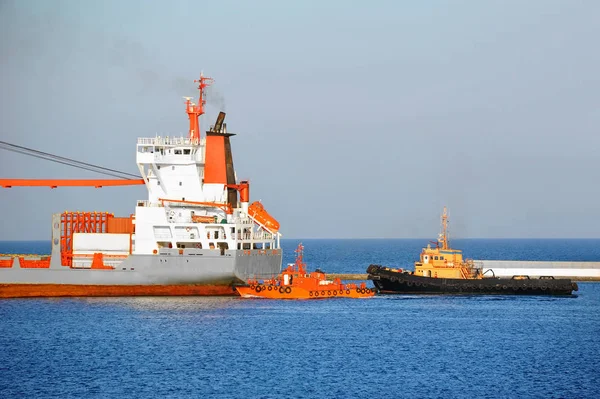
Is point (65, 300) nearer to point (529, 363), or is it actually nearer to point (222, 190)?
point (222, 190)

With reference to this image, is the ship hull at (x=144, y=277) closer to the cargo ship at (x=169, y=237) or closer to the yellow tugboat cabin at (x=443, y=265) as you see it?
the cargo ship at (x=169, y=237)

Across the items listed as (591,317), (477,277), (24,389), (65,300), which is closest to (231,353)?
(24,389)

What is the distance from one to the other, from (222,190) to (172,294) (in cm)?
747

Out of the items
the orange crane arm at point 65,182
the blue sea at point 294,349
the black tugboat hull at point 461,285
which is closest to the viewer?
the blue sea at point 294,349

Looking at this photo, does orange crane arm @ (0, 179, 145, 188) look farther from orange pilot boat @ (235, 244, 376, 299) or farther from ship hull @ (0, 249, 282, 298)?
orange pilot boat @ (235, 244, 376, 299)

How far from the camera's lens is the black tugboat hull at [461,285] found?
203ft

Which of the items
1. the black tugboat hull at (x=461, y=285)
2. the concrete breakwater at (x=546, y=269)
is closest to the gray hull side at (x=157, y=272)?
the black tugboat hull at (x=461, y=285)

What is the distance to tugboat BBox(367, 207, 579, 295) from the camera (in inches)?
2440

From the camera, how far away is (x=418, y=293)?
205 ft

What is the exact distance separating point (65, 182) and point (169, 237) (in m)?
8.95

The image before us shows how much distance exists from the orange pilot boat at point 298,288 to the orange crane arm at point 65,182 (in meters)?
10.5

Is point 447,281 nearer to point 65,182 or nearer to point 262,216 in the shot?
point 262,216

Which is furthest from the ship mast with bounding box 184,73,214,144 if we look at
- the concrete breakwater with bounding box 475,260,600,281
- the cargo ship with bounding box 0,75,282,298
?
the concrete breakwater with bounding box 475,260,600,281

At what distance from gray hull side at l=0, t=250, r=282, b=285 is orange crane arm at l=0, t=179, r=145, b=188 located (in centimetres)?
601
